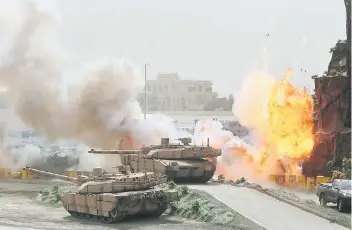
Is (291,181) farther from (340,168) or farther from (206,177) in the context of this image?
(206,177)

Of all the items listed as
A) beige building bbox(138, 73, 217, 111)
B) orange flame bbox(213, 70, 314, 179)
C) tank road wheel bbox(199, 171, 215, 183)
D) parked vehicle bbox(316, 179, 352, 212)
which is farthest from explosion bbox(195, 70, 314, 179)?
beige building bbox(138, 73, 217, 111)

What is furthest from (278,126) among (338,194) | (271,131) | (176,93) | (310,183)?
(176,93)

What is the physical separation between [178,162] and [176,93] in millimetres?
43184

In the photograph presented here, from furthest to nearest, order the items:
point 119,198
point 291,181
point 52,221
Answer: point 291,181 → point 52,221 → point 119,198

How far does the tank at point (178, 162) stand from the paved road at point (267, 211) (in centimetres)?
243

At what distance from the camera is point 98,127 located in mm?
45344

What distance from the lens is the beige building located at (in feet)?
234

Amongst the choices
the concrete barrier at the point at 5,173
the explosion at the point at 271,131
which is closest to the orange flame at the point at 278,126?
the explosion at the point at 271,131

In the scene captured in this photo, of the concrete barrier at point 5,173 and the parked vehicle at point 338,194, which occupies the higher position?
the concrete barrier at point 5,173

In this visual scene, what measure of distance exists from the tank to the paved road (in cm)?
243

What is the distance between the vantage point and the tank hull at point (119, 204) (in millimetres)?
23641

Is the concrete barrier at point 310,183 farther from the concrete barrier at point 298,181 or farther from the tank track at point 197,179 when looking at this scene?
the tank track at point 197,179

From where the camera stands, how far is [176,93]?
75625mm

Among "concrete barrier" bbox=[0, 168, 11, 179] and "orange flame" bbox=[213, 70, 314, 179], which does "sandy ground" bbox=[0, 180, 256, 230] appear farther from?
"orange flame" bbox=[213, 70, 314, 179]
